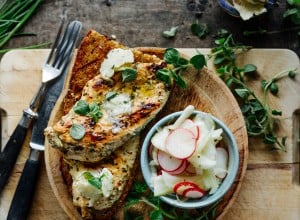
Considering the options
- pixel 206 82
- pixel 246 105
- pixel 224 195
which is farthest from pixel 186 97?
pixel 224 195

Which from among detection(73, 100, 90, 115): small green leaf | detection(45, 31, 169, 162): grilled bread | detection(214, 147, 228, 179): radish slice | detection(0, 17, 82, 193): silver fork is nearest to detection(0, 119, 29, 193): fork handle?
detection(0, 17, 82, 193): silver fork

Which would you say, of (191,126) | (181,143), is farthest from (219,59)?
(181,143)

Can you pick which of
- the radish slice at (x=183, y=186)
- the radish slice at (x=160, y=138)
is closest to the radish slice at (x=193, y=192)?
the radish slice at (x=183, y=186)

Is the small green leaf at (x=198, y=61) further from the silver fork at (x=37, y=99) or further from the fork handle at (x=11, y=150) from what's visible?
the fork handle at (x=11, y=150)

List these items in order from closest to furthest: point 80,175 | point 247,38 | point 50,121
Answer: point 80,175 → point 50,121 → point 247,38

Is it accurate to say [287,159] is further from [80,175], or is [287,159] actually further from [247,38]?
[80,175]

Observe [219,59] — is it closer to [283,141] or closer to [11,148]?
[283,141]
